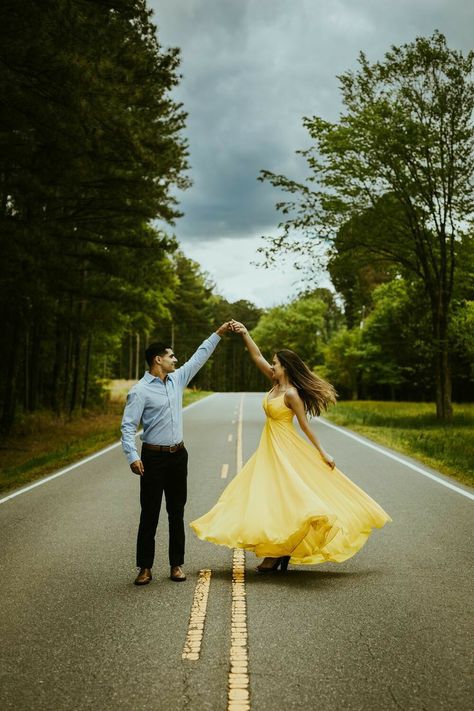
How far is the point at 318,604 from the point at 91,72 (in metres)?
10.9

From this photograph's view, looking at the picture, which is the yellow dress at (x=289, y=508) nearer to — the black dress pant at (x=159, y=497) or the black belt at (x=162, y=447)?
the black dress pant at (x=159, y=497)

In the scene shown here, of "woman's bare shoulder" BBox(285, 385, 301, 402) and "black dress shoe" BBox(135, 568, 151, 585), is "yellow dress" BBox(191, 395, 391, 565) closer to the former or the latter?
"woman's bare shoulder" BBox(285, 385, 301, 402)

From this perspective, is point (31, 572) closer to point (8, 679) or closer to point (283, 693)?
point (8, 679)

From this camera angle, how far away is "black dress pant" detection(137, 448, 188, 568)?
577cm

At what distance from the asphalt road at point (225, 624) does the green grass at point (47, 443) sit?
554 centimetres

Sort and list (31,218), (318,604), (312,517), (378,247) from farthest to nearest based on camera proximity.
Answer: (378,247) < (31,218) < (312,517) < (318,604)

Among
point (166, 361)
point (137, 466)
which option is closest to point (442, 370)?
point (166, 361)

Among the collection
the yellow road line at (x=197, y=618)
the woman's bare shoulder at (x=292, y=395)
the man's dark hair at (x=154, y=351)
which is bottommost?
the yellow road line at (x=197, y=618)

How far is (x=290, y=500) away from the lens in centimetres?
575

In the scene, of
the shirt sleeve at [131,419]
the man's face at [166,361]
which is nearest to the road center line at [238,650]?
the shirt sleeve at [131,419]

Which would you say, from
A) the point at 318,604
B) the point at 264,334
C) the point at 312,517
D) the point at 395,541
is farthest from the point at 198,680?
the point at 264,334

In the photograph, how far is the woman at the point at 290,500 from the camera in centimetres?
564

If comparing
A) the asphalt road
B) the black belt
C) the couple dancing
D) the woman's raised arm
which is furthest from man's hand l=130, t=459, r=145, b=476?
the woman's raised arm

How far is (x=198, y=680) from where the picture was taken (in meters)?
3.71
